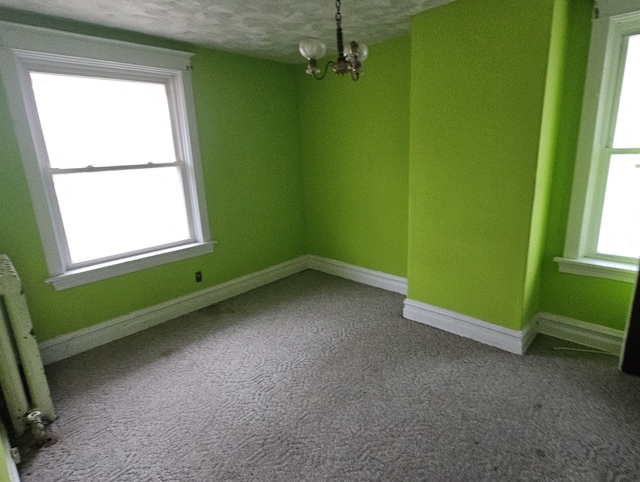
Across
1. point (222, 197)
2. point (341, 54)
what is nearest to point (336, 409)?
point (341, 54)

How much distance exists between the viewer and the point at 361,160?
134 inches

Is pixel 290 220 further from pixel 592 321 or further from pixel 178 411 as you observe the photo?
pixel 592 321

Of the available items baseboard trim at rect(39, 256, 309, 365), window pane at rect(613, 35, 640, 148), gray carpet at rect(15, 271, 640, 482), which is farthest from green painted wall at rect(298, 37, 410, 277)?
window pane at rect(613, 35, 640, 148)

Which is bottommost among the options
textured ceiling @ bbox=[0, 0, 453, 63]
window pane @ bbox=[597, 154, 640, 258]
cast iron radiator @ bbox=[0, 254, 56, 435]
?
cast iron radiator @ bbox=[0, 254, 56, 435]

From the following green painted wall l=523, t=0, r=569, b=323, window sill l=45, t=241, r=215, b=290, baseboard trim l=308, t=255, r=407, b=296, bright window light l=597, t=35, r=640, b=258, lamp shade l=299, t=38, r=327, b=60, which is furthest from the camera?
baseboard trim l=308, t=255, r=407, b=296

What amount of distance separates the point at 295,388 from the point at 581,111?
2451 mm

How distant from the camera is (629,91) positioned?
6.89ft

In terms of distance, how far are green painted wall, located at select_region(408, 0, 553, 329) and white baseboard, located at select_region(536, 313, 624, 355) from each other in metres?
0.40

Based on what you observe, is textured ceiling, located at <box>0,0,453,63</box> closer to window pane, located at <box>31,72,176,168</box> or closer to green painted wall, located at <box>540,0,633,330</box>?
window pane, located at <box>31,72,176,168</box>

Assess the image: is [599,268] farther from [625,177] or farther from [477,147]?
[477,147]

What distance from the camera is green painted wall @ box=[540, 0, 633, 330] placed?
2.11 meters

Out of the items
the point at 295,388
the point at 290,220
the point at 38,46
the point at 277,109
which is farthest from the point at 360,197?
the point at 38,46

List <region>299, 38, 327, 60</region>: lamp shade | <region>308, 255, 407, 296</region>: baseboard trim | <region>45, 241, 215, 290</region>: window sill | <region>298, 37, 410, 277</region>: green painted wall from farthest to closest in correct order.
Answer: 1. <region>308, 255, 407, 296</region>: baseboard trim
2. <region>298, 37, 410, 277</region>: green painted wall
3. <region>45, 241, 215, 290</region>: window sill
4. <region>299, 38, 327, 60</region>: lamp shade

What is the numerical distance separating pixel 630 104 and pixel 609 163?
0.35 m
